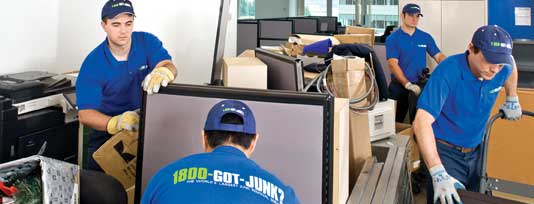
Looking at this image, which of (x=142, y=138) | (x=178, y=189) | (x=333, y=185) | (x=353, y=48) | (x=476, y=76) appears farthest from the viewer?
(x=353, y=48)

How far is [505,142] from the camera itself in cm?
326

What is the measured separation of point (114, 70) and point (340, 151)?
1.26m

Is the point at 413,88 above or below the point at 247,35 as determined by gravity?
below

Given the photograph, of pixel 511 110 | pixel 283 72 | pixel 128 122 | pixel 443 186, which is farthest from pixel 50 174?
pixel 511 110

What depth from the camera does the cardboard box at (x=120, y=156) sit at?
1.55m

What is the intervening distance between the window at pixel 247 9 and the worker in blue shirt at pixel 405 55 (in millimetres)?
4676

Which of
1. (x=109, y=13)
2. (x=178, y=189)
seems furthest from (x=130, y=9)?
(x=178, y=189)

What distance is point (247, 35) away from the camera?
5547mm

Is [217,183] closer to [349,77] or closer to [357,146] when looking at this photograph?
[357,146]

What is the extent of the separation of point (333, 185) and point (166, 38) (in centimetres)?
245

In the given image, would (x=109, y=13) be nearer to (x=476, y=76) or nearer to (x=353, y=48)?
(x=353, y=48)

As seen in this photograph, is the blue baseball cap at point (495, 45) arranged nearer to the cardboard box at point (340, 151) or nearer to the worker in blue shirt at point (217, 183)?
the cardboard box at point (340, 151)

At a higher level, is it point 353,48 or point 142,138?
point 353,48

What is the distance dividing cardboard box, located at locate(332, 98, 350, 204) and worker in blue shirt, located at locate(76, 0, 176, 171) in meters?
0.90
